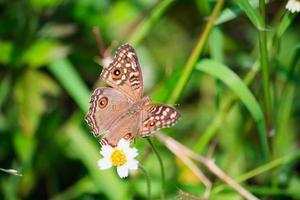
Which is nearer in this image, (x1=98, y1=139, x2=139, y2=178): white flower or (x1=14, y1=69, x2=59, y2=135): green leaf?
(x1=98, y1=139, x2=139, y2=178): white flower

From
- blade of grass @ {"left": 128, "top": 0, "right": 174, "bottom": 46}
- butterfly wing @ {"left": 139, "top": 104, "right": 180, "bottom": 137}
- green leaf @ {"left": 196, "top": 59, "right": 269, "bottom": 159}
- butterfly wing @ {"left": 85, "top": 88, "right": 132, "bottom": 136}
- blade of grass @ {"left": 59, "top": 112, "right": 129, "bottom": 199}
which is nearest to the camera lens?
butterfly wing @ {"left": 139, "top": 104, "right": 180, "bottom": 137}

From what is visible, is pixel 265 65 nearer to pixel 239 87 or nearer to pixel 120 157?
pixel 239 87

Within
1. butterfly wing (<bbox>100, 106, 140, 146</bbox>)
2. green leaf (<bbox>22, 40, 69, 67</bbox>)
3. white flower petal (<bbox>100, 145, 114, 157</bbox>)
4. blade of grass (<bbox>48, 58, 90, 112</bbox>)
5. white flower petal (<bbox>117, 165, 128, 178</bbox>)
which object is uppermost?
green leaf (<bbox>22, 40, 69, 67</bbox>)

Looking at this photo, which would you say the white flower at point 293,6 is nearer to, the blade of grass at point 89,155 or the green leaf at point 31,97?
the blade of grass at point 89,155

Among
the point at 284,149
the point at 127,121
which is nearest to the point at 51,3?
the point at 127,121

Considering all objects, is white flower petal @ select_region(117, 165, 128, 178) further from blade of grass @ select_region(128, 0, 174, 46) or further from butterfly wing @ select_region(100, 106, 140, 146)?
blade of grass @ select_region(128, 0, 174, 46)

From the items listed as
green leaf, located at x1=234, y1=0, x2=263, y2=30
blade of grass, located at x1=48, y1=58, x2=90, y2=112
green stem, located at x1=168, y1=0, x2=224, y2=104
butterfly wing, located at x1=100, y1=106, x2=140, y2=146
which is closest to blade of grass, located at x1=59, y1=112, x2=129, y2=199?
blade of grass, located at x1=48, y1=58, x2=90, y2=112

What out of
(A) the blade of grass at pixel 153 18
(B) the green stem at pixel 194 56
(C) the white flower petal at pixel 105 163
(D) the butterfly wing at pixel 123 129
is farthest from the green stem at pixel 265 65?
(C) the white flower petal at pixel 105 163

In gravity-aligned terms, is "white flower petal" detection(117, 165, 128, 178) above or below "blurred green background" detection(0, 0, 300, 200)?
below
